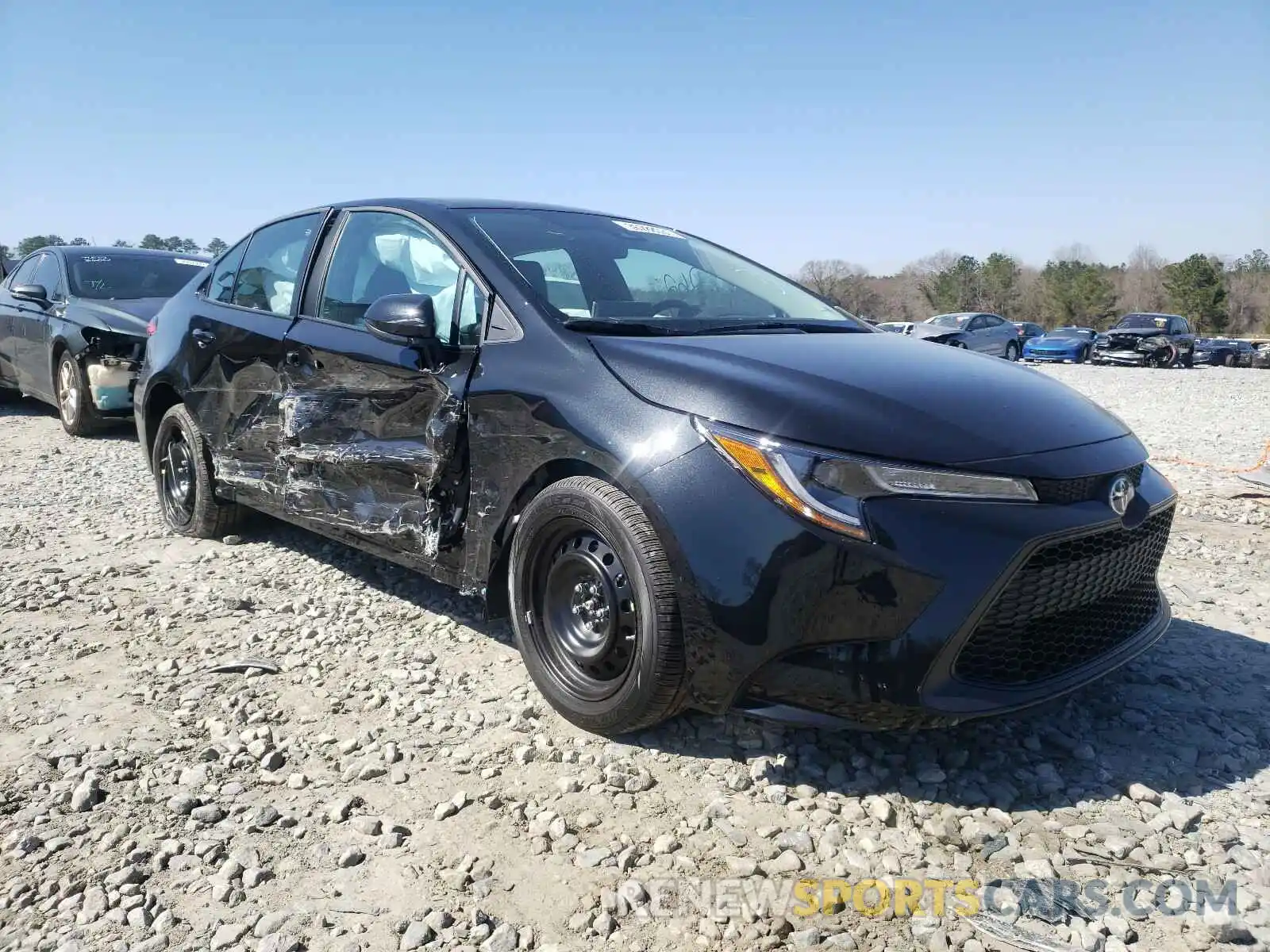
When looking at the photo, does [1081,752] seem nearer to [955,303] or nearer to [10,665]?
[10,665]

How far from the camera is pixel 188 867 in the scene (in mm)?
2139

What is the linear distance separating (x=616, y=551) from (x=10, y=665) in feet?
7.87

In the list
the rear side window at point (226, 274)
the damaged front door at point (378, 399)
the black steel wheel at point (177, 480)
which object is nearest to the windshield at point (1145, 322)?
the rear side window at point (226, 274)

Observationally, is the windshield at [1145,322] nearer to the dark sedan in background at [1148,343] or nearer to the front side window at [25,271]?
the dark sedan in background at [1148,343]

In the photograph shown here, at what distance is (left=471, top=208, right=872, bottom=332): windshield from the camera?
3.12m

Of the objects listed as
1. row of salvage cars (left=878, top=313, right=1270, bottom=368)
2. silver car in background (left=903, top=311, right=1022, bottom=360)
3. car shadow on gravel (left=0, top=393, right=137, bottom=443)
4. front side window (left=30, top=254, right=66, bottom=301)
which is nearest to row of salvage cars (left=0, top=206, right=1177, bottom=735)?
car shadow on gravel (left=0, top=393, right=137, bottom=443)

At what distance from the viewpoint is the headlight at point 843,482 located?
221 cm

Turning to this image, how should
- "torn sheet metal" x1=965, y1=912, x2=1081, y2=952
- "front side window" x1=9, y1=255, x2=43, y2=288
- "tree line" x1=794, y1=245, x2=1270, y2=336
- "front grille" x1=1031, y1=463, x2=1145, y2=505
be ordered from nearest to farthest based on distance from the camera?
"torn sheet metal" x1=965, y1=912, x2=1081, y2=952 < "front grille" x1=1031, y1=463, x2=1145, y2=505 < "front side window" x1=9, y1=255, x2=43, y2=288 < "tree line" x1=794, y1=245, x2=1270, y2=336

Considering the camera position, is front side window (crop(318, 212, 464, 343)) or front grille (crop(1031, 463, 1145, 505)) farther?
front side window (crop(318, 212, 464, 343))

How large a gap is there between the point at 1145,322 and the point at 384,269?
26.9 metres

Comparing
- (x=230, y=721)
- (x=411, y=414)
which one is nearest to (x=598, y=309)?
(x=411, y=414)
